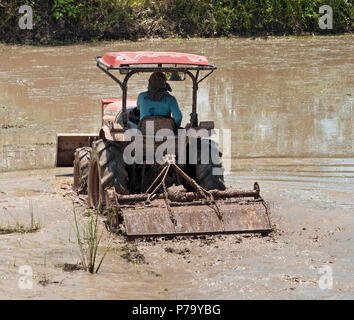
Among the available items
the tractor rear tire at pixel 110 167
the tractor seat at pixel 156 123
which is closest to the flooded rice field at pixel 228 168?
the tractor rear tire at pixel 110 167

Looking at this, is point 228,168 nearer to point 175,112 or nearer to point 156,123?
point 175,112

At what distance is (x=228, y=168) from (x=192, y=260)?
164 inches

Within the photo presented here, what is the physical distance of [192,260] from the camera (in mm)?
7418

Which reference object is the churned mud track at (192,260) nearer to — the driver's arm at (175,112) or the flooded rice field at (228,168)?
the flooded rice field at (228,168)

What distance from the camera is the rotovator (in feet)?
26.0

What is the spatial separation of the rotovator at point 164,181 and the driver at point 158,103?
0.13 metres

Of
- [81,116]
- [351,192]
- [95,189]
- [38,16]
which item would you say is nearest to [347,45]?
[38,16]

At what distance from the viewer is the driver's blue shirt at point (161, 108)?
8.70 m

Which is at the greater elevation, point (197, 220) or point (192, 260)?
point (197, 220)

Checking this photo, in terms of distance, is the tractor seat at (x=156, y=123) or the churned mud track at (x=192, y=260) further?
the tractor seat at (x=156, y=123)

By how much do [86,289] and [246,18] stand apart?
1871 cm

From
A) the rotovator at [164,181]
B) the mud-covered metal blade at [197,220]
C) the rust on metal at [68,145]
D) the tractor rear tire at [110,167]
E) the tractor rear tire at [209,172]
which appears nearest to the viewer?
the mud-covered metal blade at [197,220]

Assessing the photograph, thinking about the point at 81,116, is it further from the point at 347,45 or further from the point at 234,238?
the point at 347,45

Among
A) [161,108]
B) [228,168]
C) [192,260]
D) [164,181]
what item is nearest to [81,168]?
[161,108]
